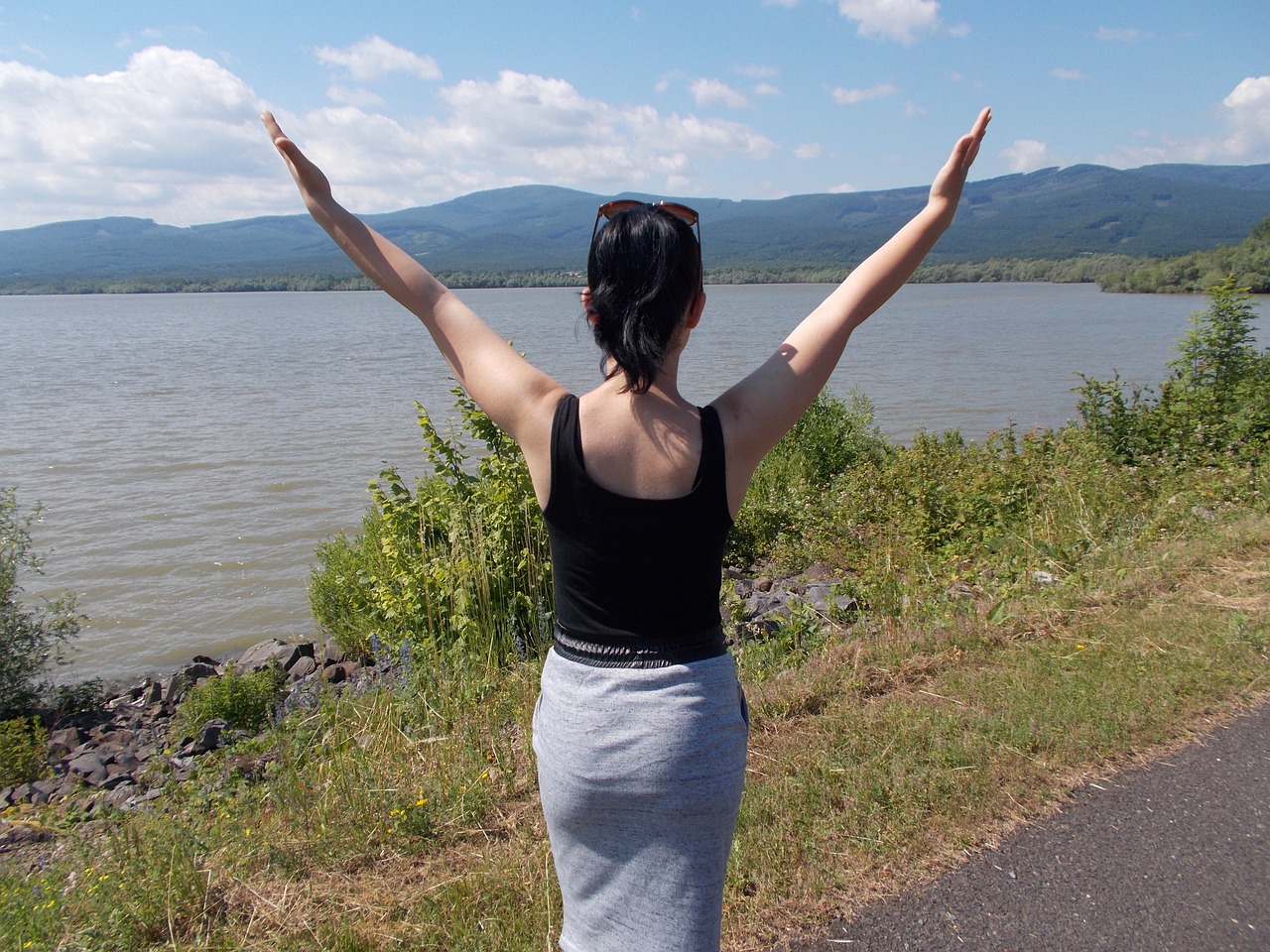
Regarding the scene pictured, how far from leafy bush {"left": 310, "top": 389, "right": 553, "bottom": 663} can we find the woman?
4.01 meters

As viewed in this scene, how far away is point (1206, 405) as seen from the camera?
1140 centimetres

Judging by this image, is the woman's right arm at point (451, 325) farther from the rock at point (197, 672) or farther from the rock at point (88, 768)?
the rock at point (197, 672)

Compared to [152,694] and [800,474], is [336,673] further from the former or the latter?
[800,474]

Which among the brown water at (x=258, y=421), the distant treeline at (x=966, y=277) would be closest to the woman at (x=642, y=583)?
the brown water at (x=258, y=421)

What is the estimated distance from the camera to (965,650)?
17.0ft

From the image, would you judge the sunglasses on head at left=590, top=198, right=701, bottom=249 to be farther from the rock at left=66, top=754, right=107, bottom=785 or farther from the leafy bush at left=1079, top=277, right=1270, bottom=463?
the leafy bush at left=1079, top=277, right=1270, bottom=463

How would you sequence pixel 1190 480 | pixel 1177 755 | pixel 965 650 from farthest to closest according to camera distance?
pixel 1190 480
pixel 965 650
pixel 1177 755

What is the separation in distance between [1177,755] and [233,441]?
20.7 m

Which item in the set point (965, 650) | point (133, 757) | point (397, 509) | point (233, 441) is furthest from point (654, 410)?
point (233, 441)

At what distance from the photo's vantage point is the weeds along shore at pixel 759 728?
10.6 ft

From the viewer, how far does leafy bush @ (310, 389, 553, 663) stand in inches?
253

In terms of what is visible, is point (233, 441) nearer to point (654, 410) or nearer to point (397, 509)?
point (397, 509)

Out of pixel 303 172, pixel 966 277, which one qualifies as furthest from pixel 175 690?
pixel 966 277

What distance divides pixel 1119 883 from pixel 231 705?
6724mm
